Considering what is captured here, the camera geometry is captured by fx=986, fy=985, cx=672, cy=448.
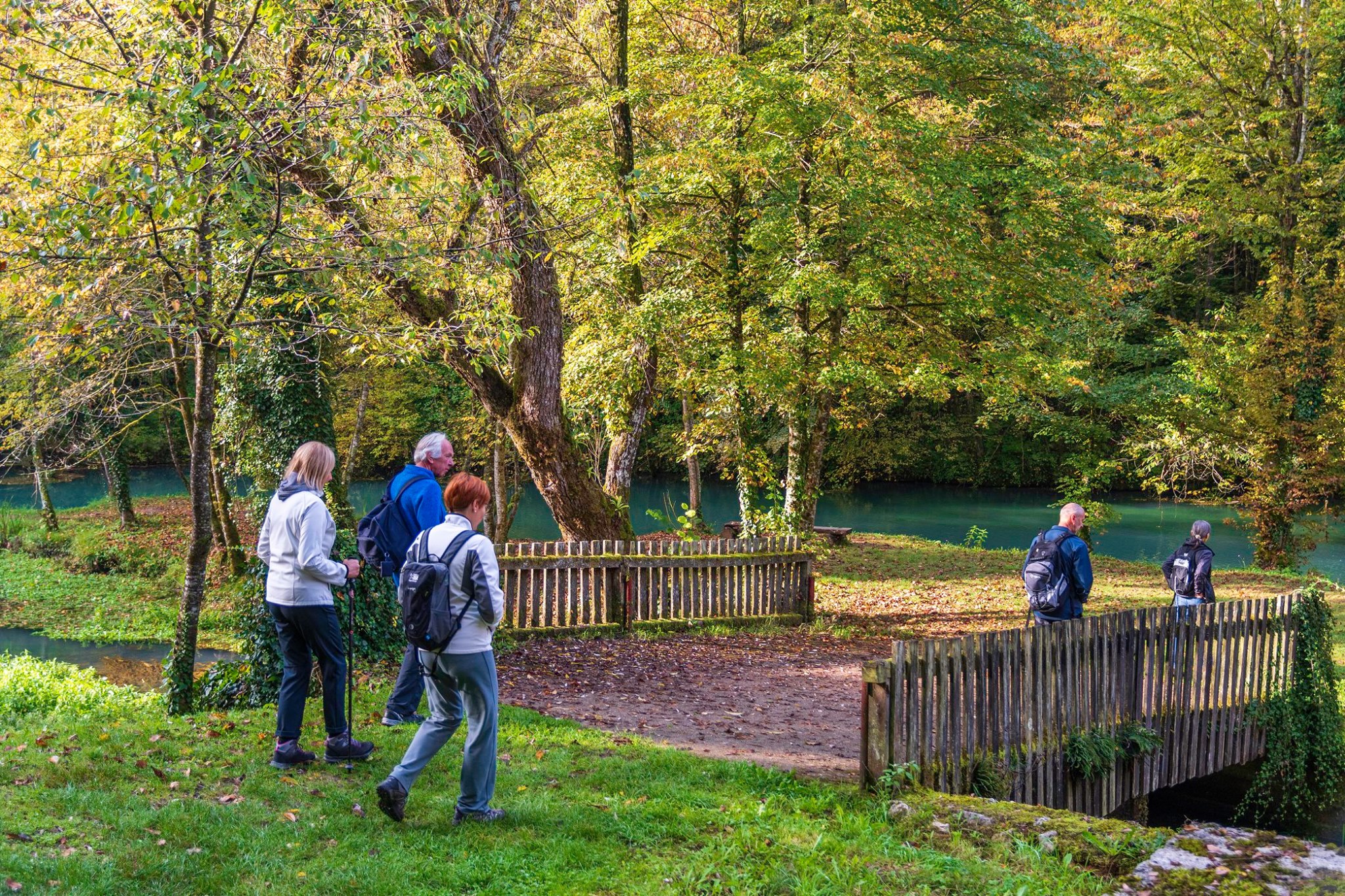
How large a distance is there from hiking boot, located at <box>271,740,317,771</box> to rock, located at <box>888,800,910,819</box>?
331 centimetres

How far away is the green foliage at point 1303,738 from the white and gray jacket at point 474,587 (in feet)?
25.7

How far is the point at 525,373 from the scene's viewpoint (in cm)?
1248

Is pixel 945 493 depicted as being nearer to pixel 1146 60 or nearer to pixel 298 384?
pixel 1146 60

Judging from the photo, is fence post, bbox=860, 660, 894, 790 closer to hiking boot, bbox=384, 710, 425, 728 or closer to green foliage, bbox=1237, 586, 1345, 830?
hiking boot, bbox=384, 710, 425, 728

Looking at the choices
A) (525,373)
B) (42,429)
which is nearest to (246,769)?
(525,373)

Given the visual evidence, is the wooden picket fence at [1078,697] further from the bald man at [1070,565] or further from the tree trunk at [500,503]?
the tree trunk at [500,503]

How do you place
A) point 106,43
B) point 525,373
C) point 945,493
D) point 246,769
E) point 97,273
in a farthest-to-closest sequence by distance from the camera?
point 945,493 → point 525,373 → point 97,273 → point 106,43 → point 246,769

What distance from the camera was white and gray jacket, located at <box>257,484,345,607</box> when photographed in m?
5.30

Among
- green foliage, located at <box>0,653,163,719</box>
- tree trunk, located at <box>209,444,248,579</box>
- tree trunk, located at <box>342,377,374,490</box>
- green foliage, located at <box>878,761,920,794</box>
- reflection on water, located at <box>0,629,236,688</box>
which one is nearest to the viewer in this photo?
green foliage, located at <box>878,761,920,794</box>

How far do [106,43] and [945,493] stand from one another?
41709mm

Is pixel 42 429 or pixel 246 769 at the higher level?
pixel 42 429

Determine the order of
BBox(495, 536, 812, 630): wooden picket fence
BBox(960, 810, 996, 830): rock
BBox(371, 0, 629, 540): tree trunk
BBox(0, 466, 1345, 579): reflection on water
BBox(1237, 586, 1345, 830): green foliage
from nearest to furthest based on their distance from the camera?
BBox(960, 810, 996, 830): rock < BBox(1237, 586, 1345, 830): green foliage < BBox(371, 0, 629, 540): tree trunk < BBox(495, 536, 812, 630): wooden picket fence < BBox(0, 466, 1345, 579): reflection on water

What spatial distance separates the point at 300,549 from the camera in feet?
17.4

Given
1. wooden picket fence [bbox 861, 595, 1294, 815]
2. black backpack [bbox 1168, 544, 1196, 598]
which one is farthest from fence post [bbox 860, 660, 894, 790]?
black backpack [bbox 1168, 544, 1196, 598]
